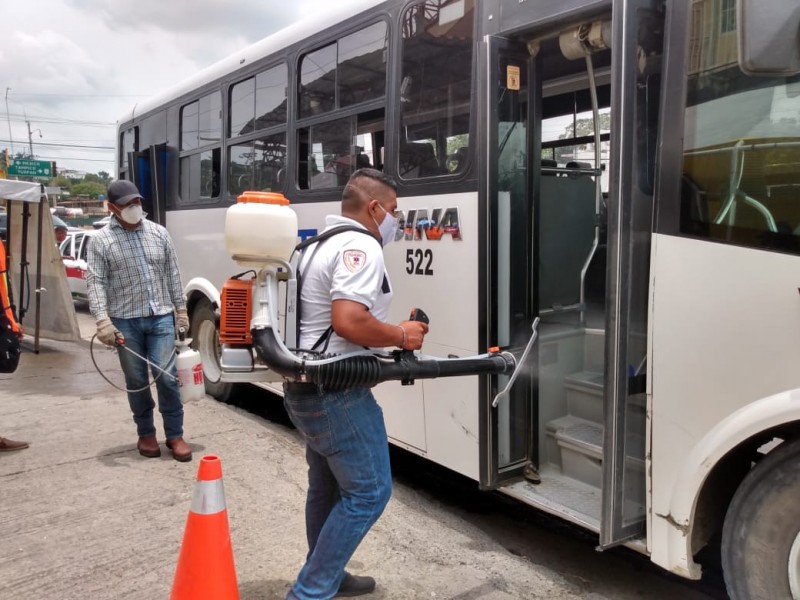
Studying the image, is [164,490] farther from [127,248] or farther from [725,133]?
[725,133]

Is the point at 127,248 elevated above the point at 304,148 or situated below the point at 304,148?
below

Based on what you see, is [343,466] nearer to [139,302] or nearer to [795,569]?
[795,569]

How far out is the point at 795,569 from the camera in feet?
7.66

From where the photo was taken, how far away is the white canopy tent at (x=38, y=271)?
8531mm

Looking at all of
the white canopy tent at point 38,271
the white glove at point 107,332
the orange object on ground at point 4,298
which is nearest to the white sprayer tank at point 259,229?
the white glove at point 107,332

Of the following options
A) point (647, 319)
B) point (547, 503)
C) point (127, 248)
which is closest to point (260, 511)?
point (547, 503)

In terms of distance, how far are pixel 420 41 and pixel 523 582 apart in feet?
9.46

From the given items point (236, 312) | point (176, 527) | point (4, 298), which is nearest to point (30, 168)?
point (4, 298)

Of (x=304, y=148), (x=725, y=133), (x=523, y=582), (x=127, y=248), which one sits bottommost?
(x=523, y=582)

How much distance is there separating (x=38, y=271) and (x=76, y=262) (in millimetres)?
5650

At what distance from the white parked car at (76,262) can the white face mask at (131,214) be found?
934cm

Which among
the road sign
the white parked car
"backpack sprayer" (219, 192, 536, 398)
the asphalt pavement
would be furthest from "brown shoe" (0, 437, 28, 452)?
the road sign

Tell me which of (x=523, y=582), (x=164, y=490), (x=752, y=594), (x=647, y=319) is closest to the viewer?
(x=752, y=594)

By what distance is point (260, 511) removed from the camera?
12.9 feet
